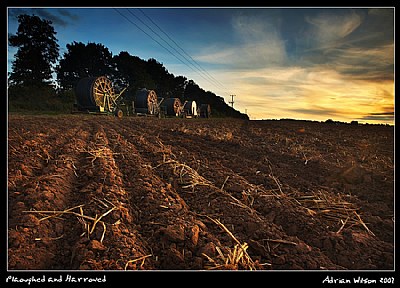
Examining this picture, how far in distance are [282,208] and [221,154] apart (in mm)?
3066

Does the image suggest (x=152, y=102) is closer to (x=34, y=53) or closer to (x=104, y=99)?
(x=104, y=99)

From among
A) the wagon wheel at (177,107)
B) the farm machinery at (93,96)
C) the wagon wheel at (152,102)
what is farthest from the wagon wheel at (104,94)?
the wagon wheel at (177,107)

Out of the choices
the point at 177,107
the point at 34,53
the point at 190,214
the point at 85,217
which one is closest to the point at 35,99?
the point at 34,53

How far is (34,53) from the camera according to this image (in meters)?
20.8

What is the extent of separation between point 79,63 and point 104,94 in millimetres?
11296

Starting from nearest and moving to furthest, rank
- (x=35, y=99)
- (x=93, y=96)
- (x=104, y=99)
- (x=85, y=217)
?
(x=85, y=217) < (x=93, y=96) < (x=35, y=99) < (x=104, y=99)

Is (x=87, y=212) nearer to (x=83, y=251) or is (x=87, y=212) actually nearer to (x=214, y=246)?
(x=83, y=251)

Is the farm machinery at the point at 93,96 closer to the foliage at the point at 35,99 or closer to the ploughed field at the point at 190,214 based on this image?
the foliage at the point at 35,99

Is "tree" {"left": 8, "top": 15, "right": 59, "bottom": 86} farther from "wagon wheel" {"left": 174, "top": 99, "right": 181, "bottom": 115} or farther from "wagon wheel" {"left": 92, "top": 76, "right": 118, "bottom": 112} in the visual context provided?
"wagon wheel" {"left": 174, "top": 99, "right": 181, "bottom": 115}

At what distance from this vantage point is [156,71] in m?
45.3

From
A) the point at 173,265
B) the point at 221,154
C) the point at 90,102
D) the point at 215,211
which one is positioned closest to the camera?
the point at 173,265

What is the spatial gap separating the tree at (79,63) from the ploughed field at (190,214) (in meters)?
26.5
